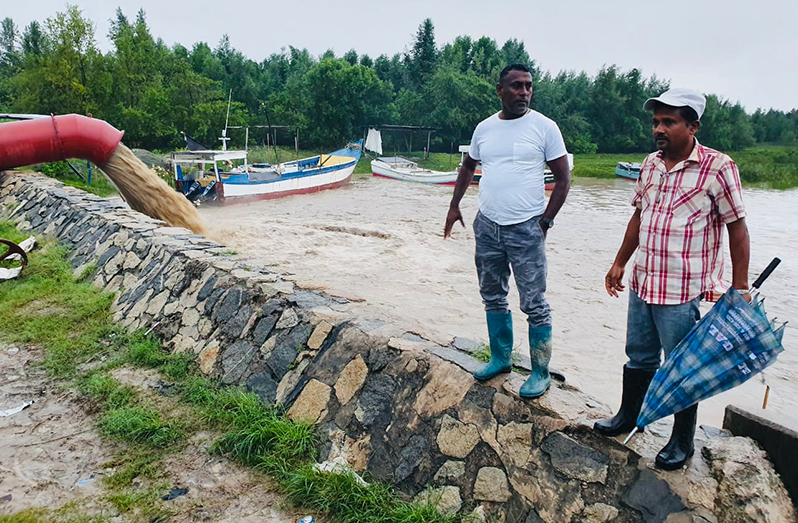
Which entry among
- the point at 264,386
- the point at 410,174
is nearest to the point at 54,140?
the point at 264,386

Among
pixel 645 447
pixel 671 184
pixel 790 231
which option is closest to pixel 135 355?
pixel 645 447

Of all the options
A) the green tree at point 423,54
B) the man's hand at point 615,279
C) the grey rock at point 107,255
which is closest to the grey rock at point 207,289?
the grey rock at point 107,255

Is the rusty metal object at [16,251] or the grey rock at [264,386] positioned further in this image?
the rusty metal object at [16,251]

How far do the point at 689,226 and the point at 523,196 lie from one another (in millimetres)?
736

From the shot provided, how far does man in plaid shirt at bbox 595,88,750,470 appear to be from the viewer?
1.97 meters

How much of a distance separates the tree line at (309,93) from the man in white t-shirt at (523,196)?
19.0 meters

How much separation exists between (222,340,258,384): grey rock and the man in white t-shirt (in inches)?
82.5

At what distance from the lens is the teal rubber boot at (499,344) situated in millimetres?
2779

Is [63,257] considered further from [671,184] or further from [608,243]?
[608,243]

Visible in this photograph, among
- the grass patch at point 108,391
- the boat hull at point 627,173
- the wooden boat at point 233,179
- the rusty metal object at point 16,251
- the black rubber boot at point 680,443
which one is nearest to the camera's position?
the black rubber boot at point 680,443

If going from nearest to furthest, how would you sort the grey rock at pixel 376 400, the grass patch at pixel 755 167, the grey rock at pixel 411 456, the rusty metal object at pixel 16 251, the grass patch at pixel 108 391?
the grey rock at pixel 411 456
the grey rock at pixel 376 400
the grass patch at pixel 108 391
the rusty metal object at pixel 16 251
the grass patch at pixel 755 167

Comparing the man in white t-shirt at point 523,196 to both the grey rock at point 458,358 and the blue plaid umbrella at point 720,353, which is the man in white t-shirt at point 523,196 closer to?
the grey rock at point 458,358

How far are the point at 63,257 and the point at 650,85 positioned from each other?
2128 inches

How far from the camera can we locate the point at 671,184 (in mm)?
2055
